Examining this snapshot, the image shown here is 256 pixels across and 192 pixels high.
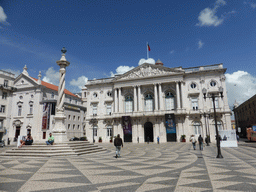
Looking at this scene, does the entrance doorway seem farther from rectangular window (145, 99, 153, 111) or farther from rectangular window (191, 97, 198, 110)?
rectangular window (191, 97, 198, 110)

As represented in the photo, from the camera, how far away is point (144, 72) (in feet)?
140

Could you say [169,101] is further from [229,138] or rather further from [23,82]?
[23,82]

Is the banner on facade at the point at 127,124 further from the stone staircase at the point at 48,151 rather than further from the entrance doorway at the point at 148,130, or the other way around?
the stone staircase at the point at 48,151

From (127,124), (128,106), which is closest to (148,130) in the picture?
(127,124)

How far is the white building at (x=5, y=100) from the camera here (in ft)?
139

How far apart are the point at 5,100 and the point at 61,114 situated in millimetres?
33987

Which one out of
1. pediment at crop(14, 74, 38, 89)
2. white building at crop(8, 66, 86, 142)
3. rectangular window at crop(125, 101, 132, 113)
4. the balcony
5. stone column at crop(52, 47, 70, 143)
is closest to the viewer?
stone column at crop(52, 47, 70, 143)

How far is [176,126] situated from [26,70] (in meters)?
41.2

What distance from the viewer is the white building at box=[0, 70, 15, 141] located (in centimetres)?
4241

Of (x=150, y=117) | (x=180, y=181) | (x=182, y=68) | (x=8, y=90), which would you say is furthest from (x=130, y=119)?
(x=180, y=181)

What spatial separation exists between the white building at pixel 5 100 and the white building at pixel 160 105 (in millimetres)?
19291

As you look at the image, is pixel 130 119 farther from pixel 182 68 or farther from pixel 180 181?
pixel 180 181

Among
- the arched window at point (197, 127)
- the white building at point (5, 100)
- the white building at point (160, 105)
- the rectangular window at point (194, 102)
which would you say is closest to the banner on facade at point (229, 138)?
the white building at point (160, 105)

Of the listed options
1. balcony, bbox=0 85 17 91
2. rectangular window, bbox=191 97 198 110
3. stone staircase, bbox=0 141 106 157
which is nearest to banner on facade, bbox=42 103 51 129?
balcony, bbox=0 85 17 91
